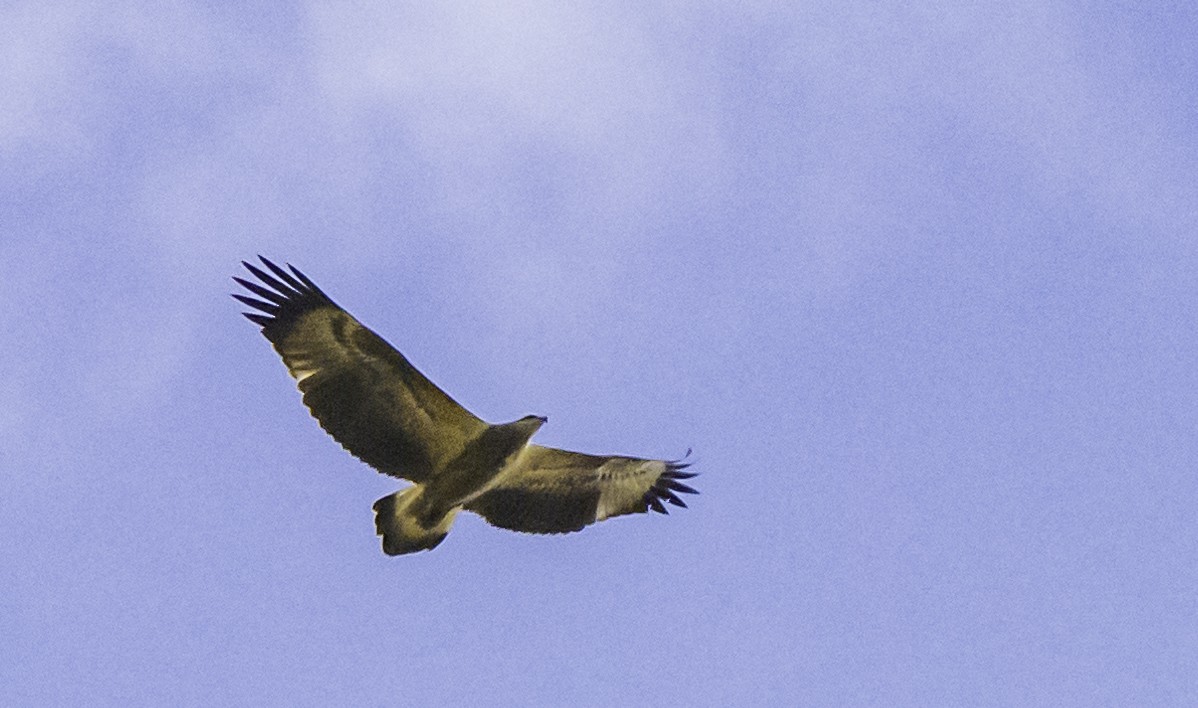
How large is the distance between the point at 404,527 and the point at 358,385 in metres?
1.12

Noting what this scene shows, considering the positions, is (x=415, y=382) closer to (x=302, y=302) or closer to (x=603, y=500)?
(x=302, y=302)

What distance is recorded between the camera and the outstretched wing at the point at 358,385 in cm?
1438

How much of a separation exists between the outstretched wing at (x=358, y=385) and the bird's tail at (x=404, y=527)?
0.70ft

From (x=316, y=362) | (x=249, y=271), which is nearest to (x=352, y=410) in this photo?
(x=316, y=362)

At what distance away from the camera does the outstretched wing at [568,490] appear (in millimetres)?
15117

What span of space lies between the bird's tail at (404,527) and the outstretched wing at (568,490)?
625 millimetres

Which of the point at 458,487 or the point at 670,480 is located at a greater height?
the point at 670,480

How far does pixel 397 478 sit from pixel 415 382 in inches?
29.1

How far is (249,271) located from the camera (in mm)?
14617

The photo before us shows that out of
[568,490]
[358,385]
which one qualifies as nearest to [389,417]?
[358,385]

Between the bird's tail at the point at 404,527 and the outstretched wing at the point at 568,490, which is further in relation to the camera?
the outstretched wing at the point at 568,490

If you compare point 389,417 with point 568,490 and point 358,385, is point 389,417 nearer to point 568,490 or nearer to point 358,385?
point 358,385

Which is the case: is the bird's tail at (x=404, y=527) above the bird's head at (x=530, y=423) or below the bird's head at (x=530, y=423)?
below

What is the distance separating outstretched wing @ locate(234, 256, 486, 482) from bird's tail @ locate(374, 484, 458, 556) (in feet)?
0.70
